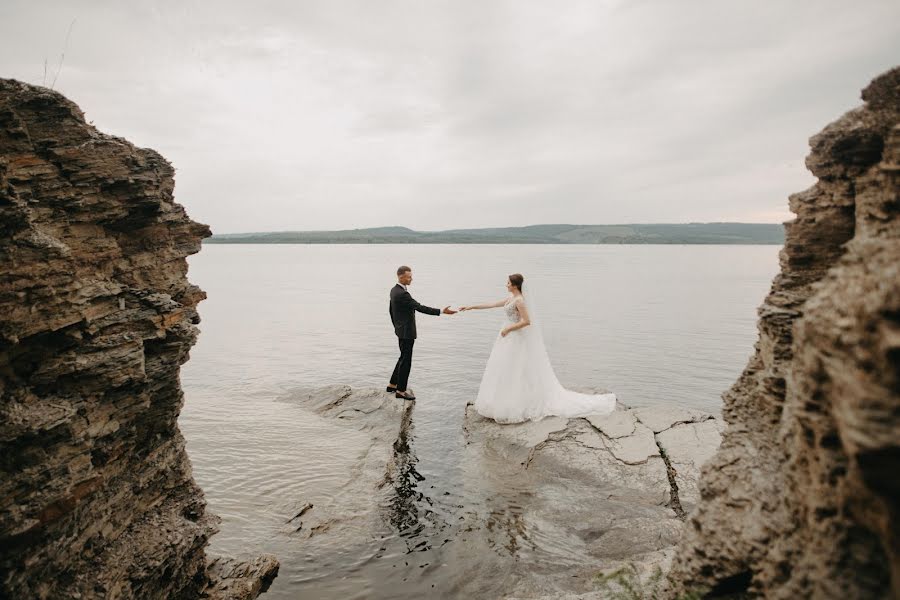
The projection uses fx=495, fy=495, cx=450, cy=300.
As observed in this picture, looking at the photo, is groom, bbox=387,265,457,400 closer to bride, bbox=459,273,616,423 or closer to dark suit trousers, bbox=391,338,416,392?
dark suit trousers, bbox=391,338,416,392

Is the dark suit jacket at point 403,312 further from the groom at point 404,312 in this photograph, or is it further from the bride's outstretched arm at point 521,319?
the bride's outstretched arm at point 521,319

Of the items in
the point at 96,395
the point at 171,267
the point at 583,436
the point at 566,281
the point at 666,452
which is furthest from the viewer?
the point at 566,281

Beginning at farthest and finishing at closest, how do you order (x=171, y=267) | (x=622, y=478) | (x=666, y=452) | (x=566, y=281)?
(x=566, y=281)
(x=666, y=452)
(x=622, y=478)
(x=171, y=267)

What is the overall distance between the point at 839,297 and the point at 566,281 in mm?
61493

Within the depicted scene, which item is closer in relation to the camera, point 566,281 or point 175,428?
point 175,428

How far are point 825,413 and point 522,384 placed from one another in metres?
8.90

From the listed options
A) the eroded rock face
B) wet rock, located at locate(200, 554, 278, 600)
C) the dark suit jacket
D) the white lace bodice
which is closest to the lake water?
wet rock, located at locate(200, 554, 278, 600)

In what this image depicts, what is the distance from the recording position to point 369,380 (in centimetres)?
1839

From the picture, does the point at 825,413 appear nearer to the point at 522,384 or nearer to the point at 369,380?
the point at 522,384

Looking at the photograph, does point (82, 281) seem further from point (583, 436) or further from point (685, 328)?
point (685, 328)

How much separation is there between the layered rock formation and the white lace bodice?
7.36 metres

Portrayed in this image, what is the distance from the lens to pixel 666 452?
9.51m

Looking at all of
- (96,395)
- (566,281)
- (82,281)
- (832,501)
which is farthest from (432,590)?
(566,281)

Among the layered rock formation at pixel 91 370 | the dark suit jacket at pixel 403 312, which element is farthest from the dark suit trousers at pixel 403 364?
the layered rock formation at pixel 91 370
